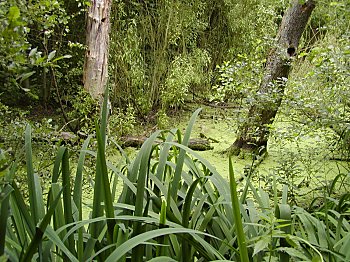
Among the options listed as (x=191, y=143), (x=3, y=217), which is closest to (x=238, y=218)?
(x=3, y=217)

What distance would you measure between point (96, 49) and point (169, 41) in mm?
1572

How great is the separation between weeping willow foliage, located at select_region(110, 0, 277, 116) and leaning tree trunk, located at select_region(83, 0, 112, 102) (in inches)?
33.2

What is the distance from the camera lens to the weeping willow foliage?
4.62m

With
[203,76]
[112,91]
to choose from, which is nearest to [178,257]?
[112,91]

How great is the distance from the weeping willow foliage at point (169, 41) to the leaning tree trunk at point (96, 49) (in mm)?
844

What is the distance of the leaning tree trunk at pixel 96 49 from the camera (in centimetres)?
355

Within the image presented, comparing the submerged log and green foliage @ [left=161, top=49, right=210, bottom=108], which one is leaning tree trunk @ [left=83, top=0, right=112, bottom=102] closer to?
the submerged log

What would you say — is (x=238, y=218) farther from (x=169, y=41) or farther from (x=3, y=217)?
(x=169, y=41)

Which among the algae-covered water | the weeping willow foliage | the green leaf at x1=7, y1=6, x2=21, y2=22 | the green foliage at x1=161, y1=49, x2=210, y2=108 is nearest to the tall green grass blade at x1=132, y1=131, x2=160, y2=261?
the green leaf at x1=7, y1=6, x2=21, y2=22

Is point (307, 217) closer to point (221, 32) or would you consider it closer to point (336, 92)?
point (336, 92)

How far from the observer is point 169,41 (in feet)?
16.4

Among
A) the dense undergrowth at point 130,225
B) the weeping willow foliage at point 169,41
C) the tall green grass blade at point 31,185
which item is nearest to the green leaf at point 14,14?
the dense undergrowth at point 130,225

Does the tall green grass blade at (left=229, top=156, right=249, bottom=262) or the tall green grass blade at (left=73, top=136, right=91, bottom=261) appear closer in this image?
the tall green grass blade at (left=229, top=156, right=249, bottom=262)

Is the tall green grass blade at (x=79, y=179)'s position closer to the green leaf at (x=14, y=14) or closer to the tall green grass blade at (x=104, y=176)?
the tall green grass blade at (x=104, y=176)
